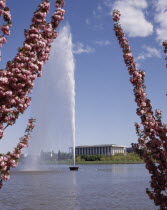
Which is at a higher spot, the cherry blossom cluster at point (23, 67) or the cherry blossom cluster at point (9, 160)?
the cherry blossom cluster at point (23, 67)

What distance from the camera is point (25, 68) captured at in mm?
6520

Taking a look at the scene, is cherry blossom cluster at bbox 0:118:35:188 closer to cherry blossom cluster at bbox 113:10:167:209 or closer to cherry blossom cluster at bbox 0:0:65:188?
→ cherry blossom cluster at bbox 0:0:65:188

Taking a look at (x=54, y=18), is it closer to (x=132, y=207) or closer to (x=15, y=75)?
(x=15, y=75)

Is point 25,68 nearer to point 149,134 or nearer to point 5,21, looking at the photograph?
point 5,21

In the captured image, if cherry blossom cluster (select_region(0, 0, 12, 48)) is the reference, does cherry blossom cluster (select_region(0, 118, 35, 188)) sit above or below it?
below

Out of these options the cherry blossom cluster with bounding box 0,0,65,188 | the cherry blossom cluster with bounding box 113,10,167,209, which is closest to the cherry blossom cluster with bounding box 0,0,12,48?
the cherry blossom cluster with bounding box 0,0,65,188

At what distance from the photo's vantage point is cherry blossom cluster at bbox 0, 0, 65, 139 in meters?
6.35

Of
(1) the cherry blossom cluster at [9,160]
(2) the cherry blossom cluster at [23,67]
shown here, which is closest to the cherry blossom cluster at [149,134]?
(2) the cherry blossom cluster at [23,67]

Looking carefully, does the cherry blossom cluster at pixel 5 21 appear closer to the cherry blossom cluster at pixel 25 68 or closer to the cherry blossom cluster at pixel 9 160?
the cherry blossom cluster at pixel 25 68

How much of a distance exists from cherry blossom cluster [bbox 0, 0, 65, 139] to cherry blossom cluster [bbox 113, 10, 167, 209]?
170cm

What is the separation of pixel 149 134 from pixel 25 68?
293 centimetres

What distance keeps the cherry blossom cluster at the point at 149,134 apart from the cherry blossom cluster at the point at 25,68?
1.70 meters

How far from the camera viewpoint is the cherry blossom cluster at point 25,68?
6348mm

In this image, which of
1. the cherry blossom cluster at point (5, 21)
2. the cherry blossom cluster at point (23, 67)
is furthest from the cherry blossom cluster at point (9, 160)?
the cherry blossom cluster at point (5, 21)
